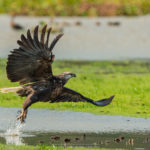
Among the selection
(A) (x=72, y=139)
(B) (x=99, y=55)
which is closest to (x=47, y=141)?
(A) (x=72, y=139)

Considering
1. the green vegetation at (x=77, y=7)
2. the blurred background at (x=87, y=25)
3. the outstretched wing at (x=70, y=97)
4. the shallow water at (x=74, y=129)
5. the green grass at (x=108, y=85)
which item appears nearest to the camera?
the shallow water at (x=74, y=129)

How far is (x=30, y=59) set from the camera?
9.36m

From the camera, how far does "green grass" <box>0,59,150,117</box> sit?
12.0 meters

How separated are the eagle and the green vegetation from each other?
23208mm

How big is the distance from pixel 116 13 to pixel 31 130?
927 inches


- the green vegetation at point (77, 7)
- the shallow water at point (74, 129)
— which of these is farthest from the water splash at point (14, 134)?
the green vegetation at point (77, 7)

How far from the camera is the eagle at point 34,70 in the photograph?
30.5ft

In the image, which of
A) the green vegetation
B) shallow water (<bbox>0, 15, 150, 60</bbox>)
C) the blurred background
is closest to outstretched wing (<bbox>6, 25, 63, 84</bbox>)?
shallow water (<bbox>0, 15, 150, 60</bbox>)

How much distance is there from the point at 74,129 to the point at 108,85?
4.55 metres

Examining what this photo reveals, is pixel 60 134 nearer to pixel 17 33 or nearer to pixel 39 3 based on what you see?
pixel 17 33

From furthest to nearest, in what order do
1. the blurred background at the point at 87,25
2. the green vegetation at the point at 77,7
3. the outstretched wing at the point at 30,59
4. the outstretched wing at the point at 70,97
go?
1. the green vegetation at the point at 77,7
2. the blurred background at the point at 87,25
3. the outstretched wing at the point at 70,97
4. the outstretched wing at the point at 30,59

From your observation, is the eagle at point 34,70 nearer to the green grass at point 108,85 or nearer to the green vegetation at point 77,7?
the green grass at point 108,85

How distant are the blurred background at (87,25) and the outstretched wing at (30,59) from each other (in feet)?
38.0

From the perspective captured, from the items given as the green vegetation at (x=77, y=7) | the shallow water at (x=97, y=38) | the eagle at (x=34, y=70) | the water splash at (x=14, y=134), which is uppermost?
the green vegetation at (x=77, y=7)
